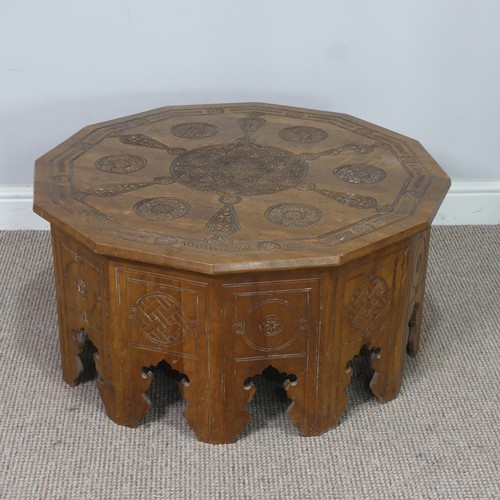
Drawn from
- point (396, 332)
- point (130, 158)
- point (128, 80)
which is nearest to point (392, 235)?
point (396, 332)

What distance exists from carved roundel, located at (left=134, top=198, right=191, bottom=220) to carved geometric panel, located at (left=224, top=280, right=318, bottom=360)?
286mm

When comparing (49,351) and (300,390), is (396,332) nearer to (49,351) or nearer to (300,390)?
(300,390)

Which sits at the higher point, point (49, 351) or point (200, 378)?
point (200, 378)

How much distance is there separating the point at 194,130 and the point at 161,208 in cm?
54

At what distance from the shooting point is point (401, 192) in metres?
2.88

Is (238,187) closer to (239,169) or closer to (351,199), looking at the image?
(239,169)

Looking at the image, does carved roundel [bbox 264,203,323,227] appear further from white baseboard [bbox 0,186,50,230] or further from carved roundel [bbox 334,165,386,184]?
white baseboard [bbox 0,186,50,230]

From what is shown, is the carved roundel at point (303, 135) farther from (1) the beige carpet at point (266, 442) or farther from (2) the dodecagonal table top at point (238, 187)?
(1) the beige carpet at point (266, 442)

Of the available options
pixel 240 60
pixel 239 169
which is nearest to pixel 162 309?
pixel 239 169

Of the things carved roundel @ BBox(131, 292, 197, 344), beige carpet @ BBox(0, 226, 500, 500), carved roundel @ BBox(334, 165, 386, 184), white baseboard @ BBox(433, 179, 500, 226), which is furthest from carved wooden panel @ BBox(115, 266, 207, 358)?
white baseboard @ BBox(433, 179, 500, 226)

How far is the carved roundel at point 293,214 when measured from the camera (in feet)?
8.93

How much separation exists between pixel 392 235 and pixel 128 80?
1.32 metres

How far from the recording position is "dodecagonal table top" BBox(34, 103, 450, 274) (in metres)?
2.59

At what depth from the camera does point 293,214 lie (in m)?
2.76
